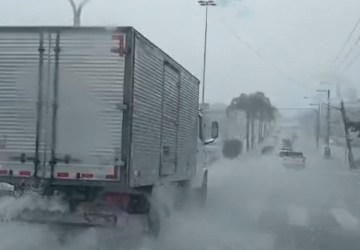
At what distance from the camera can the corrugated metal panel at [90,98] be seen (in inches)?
448

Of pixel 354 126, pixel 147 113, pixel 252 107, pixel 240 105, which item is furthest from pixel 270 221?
pixel 252 107

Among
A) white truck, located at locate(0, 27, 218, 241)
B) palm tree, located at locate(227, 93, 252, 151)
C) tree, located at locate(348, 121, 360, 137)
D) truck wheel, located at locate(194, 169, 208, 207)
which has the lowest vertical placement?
truck wheel, located at locate(194, 169, 208, 207)

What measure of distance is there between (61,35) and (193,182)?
8.48 metres

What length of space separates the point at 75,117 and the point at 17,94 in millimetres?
966

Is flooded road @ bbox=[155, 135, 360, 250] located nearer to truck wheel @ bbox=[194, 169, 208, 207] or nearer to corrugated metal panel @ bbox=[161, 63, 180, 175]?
truck wheel @ bbox=[194, 169, 208, 207]

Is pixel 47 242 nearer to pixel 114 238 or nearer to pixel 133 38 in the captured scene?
pixel 114 238

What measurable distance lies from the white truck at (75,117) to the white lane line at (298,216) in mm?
7146

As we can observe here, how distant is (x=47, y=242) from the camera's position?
12242 mm

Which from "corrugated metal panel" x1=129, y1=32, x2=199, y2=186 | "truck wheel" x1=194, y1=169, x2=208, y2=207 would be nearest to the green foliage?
"truck wheel" x1=194, y1=169, x2=208, y2=207

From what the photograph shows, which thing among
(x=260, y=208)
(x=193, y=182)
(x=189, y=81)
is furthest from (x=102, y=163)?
(x=260, y=208)

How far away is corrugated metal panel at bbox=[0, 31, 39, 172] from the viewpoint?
1159cm

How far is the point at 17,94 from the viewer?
38.3 ft

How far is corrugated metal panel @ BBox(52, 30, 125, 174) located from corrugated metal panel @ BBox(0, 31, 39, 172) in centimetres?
43

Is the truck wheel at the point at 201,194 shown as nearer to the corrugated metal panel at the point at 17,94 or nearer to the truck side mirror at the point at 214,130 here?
the truck side mirror at the point at 214,130
